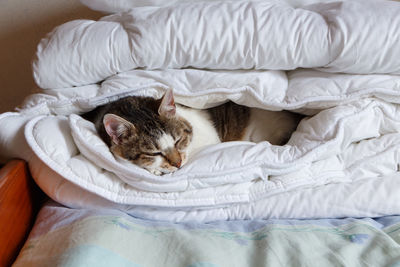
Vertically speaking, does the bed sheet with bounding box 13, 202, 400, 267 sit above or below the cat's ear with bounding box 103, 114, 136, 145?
below

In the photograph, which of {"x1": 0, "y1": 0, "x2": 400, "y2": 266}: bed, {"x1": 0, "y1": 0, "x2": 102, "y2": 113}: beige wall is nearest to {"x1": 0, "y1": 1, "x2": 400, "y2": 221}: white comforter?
{"x1": 0, "y1": 0, "x2": 400, "y2": 266}: bed

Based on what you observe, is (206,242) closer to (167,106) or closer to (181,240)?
(181,240)

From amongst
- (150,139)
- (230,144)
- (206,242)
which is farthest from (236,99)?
(206,242)

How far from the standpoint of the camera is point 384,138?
95 centimetres

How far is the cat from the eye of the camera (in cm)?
89

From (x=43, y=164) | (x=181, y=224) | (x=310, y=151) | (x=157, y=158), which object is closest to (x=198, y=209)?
(x=181, y=224)

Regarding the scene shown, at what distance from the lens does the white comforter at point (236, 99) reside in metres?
0.83

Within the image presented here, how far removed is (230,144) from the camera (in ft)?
3.09

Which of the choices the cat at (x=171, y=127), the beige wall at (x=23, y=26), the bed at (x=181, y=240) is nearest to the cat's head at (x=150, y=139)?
the cat at (x=171, y=127)

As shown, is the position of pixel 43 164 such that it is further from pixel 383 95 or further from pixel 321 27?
pixel 383 95

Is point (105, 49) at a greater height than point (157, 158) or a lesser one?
greater

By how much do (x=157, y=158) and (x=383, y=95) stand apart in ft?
2.35

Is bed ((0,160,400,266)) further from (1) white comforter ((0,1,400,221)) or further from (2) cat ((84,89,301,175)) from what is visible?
(2) cat ((84,89,301,175))

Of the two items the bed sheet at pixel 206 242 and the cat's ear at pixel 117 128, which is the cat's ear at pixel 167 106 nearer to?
the cat's ear at pixel 117 128
